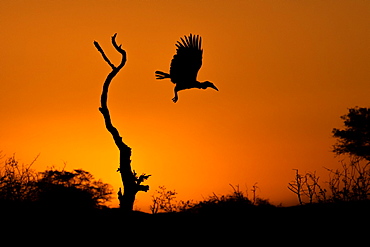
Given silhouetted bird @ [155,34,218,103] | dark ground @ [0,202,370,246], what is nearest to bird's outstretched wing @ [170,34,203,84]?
silhouetted bird @ [155,34,218,103]

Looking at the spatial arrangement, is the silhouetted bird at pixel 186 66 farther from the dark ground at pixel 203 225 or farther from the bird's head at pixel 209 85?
the dark ground at pixel 203 225

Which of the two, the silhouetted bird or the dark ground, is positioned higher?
the silhouetted bird

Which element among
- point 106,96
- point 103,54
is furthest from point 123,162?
point 103,54

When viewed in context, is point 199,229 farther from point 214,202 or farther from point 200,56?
point 200,56

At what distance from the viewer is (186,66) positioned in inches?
540

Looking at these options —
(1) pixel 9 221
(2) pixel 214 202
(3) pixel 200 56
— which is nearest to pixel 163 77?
(3) pixel 200 56

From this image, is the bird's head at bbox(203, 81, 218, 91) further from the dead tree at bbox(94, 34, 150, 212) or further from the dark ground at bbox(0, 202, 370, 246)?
the dark ground at bbox(0, 202, 370, 246)

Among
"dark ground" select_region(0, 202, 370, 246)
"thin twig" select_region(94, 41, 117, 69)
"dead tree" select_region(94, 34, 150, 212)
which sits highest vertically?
"thin twig" select_region(94, 41, 117, 69)

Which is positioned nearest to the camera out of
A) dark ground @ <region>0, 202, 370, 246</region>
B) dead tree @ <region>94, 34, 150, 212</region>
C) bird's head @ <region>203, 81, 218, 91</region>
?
dark ground @ <region>0, 202, 370, 246</region>

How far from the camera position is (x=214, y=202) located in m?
12.9

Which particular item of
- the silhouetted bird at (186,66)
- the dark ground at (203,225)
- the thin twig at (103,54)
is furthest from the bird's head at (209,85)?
the dark ground at (203,225)

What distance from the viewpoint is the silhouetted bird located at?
13.7 metres

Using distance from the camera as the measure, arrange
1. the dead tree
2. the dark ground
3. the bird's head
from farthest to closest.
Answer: the bird's head < the dead tree < the dark ground

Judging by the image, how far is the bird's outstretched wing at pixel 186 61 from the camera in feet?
44.9
